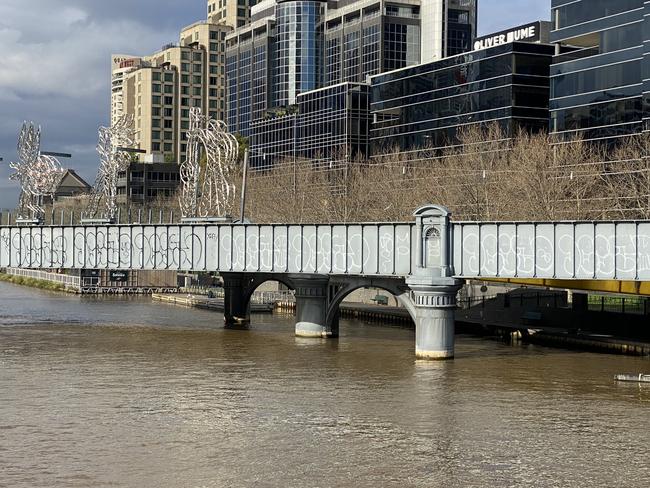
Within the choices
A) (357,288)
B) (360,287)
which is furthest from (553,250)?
(357,288)

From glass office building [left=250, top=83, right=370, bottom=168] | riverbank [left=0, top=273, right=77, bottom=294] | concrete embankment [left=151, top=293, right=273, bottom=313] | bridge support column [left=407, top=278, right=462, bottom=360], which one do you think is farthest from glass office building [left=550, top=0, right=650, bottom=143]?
riverbank [left=0, top=273, right=77, bottom=294]

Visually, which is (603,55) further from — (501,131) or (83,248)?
(83,248)

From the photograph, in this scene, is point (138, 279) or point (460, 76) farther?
point (138, 279)

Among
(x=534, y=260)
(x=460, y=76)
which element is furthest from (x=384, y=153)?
(x=534, y=260)

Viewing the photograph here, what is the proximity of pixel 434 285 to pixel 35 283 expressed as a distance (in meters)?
109

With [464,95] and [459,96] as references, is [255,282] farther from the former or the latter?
[459,96]

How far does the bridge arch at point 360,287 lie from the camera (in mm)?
77188

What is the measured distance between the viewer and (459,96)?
14900 centimetres

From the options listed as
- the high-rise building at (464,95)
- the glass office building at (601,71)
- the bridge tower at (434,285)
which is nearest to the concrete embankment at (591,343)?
the bridge tower at (434,285)

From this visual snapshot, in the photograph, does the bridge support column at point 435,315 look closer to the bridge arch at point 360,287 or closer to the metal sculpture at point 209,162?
the bridge arch at point 360,287

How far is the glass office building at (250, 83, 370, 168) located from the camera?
175125 mm

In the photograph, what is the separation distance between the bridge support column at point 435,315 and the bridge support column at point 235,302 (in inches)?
1283

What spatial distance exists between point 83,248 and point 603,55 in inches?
2506

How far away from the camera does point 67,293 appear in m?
155
